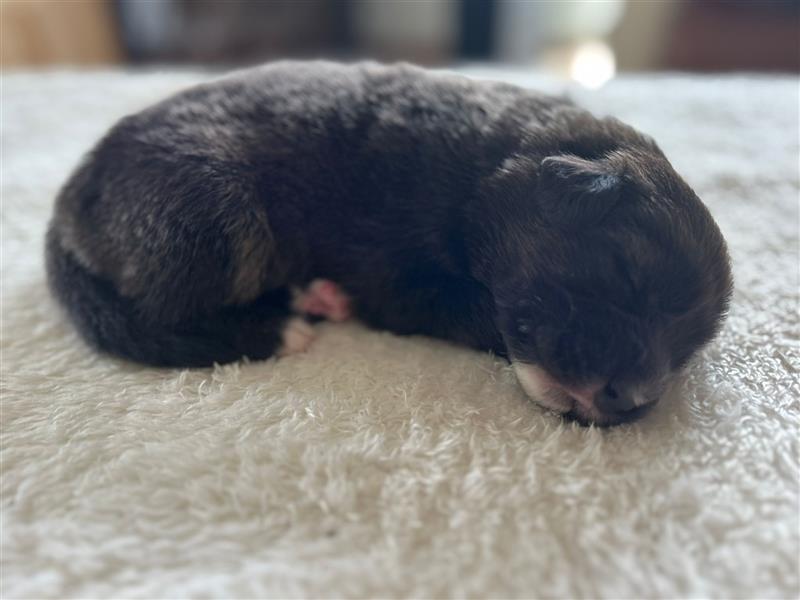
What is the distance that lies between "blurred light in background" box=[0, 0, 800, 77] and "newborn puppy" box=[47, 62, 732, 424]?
3411 mm

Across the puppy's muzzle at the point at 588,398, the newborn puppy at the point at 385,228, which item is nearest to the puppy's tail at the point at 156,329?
the newborn puppy at the point at 385,228

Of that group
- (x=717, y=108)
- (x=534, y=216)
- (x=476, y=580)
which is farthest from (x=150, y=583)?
(x=717, y=108)

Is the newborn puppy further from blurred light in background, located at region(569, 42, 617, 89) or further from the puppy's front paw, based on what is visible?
blurred light in background, located at region(569, 42, 617, 89)

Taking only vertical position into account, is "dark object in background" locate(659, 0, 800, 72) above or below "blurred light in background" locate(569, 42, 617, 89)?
above

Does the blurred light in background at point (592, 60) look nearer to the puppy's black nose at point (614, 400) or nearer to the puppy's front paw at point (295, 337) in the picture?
the puppy's front paw at point (295, 337)

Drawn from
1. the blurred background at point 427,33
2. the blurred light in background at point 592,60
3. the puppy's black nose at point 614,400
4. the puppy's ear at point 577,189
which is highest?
the puppy's ear at point 577,189

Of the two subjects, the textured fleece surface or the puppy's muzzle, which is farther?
the puppy's muzzle

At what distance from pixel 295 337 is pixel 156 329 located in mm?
270

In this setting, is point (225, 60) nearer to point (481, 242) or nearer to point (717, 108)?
point (717, 108)

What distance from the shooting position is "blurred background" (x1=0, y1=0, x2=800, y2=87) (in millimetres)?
4613

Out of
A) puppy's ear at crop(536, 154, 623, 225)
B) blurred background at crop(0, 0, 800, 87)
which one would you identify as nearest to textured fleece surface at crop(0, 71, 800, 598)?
puppy's ear at crop(536, 154, 623, 225)

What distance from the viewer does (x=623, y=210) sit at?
1224 millimetres

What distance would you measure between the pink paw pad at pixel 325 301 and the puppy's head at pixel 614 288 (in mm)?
421

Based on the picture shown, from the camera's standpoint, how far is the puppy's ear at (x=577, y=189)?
121 centimetres
